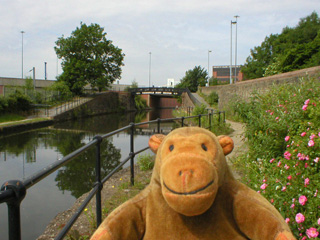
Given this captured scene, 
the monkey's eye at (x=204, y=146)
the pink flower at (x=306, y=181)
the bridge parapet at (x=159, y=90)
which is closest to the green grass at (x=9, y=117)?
the pink flower at (x=306, y=181)

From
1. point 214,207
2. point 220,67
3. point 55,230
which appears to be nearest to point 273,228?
point 214,207

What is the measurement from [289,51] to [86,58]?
23034 mm

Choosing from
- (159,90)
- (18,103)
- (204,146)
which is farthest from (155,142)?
(159,90)

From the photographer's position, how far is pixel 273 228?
1.31 meters

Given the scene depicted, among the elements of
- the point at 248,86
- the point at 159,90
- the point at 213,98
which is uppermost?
the point at 159,90

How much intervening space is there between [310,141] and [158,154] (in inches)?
60.6

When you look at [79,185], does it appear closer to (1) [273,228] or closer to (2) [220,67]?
(1) [273,228]

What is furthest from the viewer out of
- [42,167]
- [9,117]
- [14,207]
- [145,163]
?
[9,117]

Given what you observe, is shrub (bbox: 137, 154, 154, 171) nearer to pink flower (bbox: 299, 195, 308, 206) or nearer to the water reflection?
the water reflection

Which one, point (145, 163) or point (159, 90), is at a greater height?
point (159, 90)

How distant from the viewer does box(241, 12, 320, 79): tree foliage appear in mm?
19897

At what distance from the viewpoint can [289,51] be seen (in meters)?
21.2

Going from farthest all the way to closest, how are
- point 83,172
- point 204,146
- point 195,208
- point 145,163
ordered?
point 83,172 → point 145,163 → point 204,146 → point 195,208

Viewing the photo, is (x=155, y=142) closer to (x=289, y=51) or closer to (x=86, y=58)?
(x=289, y=51)
